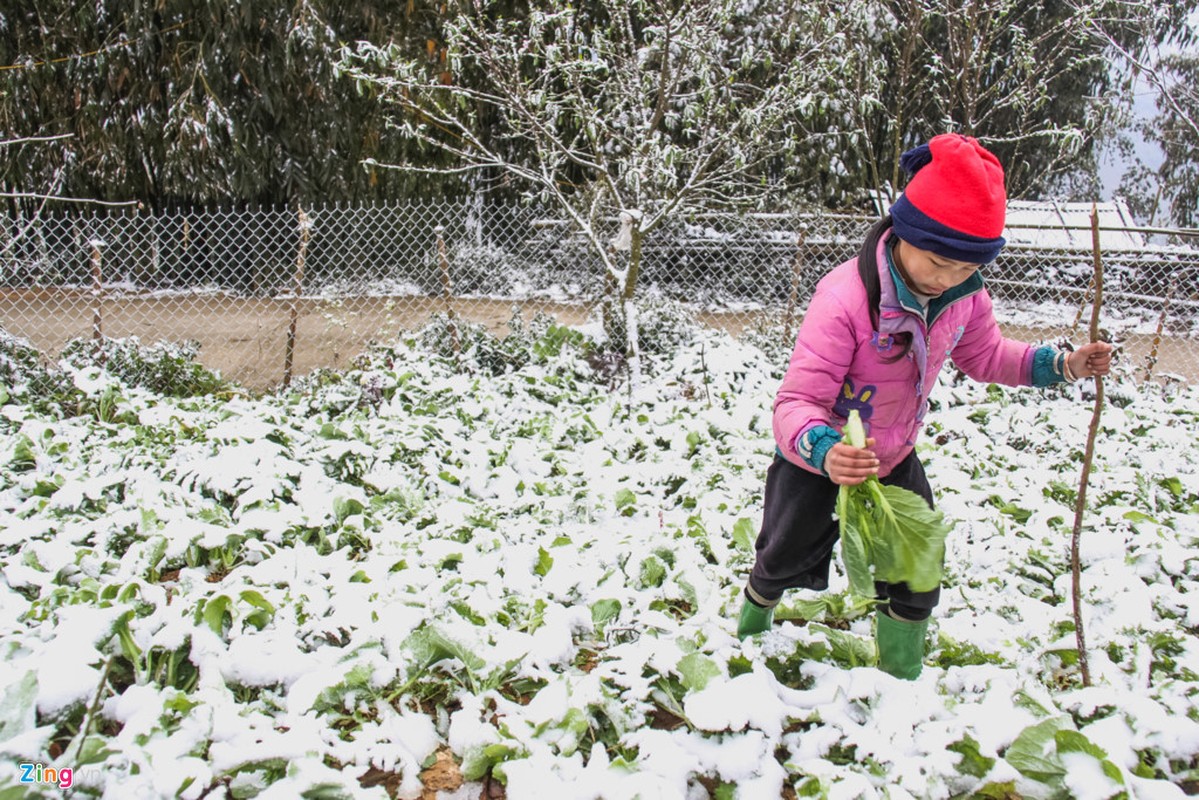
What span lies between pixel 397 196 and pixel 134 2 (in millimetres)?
3206

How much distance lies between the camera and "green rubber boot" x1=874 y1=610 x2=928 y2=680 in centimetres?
196

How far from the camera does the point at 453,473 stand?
3.53 m

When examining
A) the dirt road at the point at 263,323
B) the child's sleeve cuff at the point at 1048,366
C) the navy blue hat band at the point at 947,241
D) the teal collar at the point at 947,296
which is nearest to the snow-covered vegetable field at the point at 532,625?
the child's sleeve cuff at the point at 1048,366

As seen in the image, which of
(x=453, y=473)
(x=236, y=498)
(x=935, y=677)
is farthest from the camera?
(x=453, y=473)

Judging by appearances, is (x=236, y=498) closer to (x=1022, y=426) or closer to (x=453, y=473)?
(x=453, y=473)

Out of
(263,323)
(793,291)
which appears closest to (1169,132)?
(793,291)

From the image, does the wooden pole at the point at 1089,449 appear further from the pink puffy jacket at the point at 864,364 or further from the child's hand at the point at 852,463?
the child's hand at the point at 852,463

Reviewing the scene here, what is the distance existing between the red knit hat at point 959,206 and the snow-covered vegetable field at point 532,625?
1.00m

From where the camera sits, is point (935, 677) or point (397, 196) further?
point (397, 196)

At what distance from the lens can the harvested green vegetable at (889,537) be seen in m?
1.63

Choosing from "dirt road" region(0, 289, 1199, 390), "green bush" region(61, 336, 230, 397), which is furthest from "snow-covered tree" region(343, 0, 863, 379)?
"green bush" region(61, 336, 230, 397)

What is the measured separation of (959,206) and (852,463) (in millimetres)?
588

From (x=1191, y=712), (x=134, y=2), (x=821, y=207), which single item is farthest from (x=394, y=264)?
(x=1191, y=712)

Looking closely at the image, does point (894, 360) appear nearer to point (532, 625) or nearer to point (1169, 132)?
point (532, 625)
